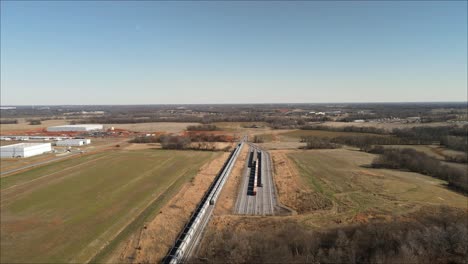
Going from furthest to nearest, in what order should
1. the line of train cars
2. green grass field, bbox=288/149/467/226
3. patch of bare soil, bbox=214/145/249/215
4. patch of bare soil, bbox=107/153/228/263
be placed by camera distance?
the line of train cars, patch of bare soil, bbox=214/145/249/215, green grass field, bbox=288/149/467/226, patch of bare soil, bbox=107/153/228/263

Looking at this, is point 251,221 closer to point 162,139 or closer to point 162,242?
point 162,242

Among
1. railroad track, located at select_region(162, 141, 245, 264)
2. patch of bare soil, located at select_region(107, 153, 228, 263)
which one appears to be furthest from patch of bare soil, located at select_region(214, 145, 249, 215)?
patch of bare soil, located at select_region(107, 153, 228, 263)

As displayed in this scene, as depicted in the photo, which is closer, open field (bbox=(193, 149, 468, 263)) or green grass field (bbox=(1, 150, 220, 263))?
open field (bbox=(193, 149, 468, 263))

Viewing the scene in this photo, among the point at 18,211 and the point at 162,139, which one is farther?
the point at 162,139

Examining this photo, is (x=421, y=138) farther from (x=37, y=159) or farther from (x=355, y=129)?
(x=37, y=159)

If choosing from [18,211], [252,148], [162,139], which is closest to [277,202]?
[18,211]

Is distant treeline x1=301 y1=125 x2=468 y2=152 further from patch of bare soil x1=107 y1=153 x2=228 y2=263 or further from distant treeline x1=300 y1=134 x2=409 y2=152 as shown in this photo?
patch of bare soil x1=107 y1=153 x2=228 y2=263

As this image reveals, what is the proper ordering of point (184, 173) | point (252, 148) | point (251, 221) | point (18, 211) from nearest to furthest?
1. point (251, 221)
2. point (18, 211)
3. point (184, 173)
4. point (252, 148)
